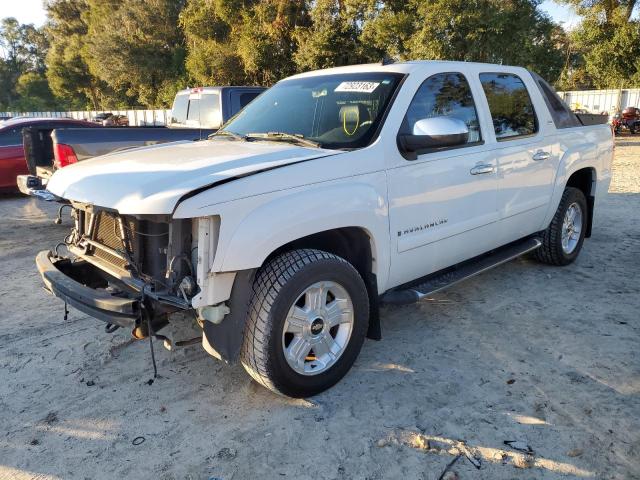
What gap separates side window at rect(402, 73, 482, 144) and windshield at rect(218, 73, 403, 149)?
8.0 inches

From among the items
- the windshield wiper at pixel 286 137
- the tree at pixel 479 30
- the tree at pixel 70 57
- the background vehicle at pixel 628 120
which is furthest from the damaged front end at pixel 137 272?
the tree at pixel 70 57

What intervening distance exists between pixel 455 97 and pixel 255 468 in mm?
2994

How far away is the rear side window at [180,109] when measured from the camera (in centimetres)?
966

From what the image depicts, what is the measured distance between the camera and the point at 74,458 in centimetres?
270

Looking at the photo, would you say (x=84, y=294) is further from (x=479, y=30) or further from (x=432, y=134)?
(x=479, y=30)

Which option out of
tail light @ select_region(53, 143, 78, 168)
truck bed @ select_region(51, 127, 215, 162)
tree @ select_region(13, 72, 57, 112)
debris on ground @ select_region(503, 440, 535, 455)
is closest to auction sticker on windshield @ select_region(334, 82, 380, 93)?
debris on ground @ select_region(503, 440, 535, 455)

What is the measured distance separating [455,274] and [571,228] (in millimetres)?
2306

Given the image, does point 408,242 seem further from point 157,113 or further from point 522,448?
point 157,113

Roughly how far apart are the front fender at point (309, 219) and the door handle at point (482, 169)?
1.02m

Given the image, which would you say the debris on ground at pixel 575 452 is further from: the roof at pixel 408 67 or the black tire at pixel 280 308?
the roof at pixel 408 67

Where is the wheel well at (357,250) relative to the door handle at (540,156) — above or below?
below

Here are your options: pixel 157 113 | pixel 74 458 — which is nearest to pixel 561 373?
Result: pixel 74 458

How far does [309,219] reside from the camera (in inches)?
114

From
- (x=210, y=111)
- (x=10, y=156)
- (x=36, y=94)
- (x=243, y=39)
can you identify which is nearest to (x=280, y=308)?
(x=210, y=111)
